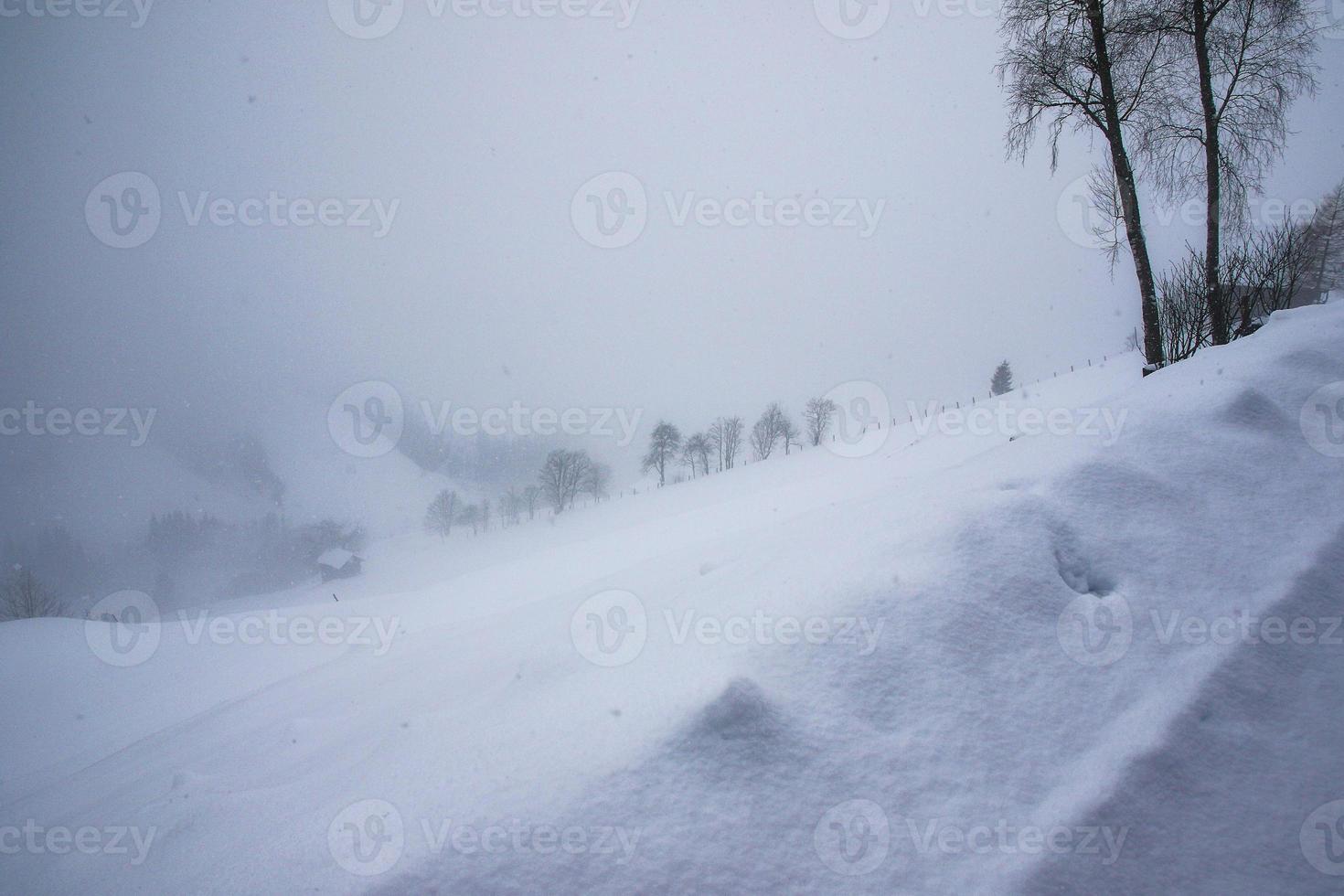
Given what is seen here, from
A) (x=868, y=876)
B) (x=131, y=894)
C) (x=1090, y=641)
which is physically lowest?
Result: (x=131, y=894)

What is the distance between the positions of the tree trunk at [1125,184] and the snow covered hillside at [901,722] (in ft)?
11.4

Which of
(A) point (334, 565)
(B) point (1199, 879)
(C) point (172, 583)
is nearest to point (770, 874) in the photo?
(B) point (1199, 879)

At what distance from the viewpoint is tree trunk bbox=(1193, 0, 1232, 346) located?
7.56m

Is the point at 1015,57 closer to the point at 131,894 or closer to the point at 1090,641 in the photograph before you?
the point at 1090,641

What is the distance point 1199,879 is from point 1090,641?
105 centimetres

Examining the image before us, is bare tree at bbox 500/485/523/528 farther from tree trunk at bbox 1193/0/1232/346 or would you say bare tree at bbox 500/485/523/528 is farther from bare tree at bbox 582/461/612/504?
tree trunk at bbox 1193/0/1232/346

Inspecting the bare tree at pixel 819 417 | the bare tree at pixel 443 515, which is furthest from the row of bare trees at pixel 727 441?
the bare tree at pixel 443 515

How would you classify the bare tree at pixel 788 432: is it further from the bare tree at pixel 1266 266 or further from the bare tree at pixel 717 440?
the bare tree at pixel 1266 266

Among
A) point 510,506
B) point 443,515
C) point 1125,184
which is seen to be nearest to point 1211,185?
point 1125,184

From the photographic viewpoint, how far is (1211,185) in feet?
25.3

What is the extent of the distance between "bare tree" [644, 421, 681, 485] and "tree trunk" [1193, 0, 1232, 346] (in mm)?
46355

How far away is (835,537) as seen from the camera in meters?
3.90

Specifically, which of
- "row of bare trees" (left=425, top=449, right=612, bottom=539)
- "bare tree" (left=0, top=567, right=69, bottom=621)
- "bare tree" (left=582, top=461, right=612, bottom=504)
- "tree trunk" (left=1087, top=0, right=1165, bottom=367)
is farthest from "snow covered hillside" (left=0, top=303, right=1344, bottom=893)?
"bare tree" (left=582, top=461, right=612, bottom=504)

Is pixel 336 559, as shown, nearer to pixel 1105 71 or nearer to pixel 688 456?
pixel 688 456
